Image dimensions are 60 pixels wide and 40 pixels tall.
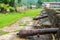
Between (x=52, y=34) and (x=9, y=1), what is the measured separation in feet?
46.3

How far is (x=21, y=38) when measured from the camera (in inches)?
248

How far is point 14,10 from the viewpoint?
58.2 feet

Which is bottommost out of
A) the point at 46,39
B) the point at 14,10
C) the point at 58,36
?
the point at 14,10

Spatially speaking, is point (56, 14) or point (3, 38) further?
point (3, 38)

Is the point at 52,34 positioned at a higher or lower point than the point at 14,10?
higher

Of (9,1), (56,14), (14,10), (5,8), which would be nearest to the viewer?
(56,14)

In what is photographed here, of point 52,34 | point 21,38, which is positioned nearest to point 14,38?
point 21,38

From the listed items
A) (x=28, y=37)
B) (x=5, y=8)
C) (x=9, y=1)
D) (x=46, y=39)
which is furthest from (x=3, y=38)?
(x=9, y=1)

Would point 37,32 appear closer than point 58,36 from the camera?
No

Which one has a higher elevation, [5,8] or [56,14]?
[56,14]

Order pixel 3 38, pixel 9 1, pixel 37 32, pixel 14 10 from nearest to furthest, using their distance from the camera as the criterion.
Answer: pixel 37 32, pixel 3 38, pixel 14 10, pixel 9 1

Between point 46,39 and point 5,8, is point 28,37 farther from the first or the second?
point 5,8

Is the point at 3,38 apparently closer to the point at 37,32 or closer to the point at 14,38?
the point at 14,38

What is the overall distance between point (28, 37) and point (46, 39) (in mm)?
588
